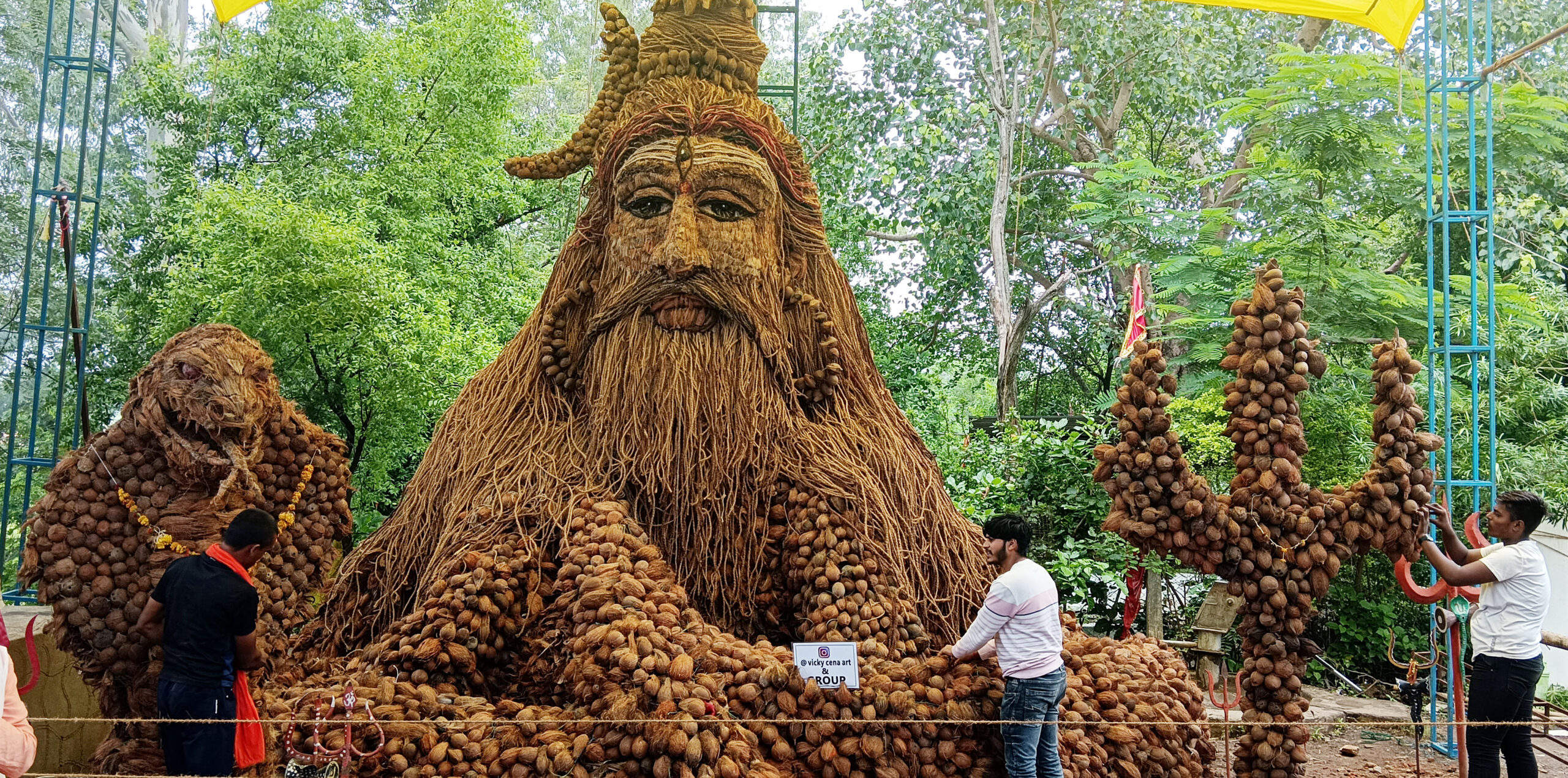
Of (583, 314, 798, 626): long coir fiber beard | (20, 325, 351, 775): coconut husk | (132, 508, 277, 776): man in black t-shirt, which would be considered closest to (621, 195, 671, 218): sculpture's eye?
(583, 314, 798, 626): long coir fiber beard

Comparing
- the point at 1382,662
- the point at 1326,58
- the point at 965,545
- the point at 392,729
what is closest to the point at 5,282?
the point at 392,729

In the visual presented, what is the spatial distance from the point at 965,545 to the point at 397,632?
1.98m

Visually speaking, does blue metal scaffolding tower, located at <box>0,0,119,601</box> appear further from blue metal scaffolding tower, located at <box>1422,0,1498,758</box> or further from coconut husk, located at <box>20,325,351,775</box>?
blue metal scaffolding tower, located at <box>1422,0,1498,758</box>

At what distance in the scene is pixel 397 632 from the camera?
3303 mm

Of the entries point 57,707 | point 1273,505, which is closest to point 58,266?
point 57,707

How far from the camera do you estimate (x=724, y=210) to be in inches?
145

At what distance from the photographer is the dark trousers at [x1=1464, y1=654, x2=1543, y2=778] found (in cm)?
323

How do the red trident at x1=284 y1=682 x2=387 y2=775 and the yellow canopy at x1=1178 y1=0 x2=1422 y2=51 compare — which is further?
the yellow canopy at x1=1178 y1=0 x2=1422 y2=51

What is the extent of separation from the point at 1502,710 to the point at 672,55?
144 inches

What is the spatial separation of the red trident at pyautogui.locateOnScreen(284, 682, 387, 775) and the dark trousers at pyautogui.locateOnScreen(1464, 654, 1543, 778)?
338 cm

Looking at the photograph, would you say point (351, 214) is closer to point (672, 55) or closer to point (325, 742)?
point (672, 55)

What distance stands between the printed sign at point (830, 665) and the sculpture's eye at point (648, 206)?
1.61m

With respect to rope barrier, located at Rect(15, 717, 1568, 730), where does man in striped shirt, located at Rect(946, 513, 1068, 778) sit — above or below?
above

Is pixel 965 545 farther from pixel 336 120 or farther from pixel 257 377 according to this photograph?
pixel 336 120
